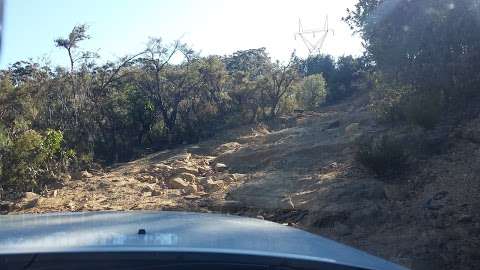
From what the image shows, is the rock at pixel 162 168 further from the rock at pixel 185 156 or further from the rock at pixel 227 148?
the rock at pixel 227 148

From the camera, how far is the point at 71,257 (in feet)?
7.37

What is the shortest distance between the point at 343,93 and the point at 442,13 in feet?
97.9

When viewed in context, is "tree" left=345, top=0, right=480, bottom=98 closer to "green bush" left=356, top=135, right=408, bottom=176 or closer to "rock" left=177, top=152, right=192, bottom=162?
"green bush" left=356, top=135, right=408, bottom=176

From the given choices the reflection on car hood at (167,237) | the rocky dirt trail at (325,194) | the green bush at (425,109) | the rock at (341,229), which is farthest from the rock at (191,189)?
the reflection on car hood at (167,237)

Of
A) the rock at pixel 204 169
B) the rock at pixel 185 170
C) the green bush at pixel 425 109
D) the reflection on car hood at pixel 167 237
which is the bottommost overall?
the rock at pixel 204 169

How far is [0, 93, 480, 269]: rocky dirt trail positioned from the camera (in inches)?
307

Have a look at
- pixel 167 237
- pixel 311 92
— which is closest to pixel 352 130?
pixel 167 237

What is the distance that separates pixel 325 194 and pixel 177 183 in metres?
4.95

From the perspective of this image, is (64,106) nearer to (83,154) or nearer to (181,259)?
(83,154)

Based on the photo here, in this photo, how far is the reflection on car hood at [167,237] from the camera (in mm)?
2336

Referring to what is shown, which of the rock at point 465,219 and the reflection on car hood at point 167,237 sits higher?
the reflection on car hood at point 167,237

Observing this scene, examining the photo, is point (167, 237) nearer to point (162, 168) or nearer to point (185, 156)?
point (162, 168)

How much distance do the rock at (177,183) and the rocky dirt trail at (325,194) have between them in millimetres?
32

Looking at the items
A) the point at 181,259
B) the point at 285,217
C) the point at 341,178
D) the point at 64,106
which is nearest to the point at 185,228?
the point at 181,259
